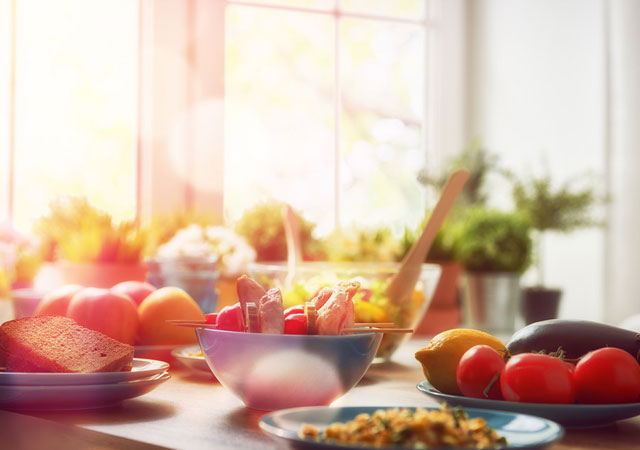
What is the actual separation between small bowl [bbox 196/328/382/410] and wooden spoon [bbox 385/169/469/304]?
43 cm

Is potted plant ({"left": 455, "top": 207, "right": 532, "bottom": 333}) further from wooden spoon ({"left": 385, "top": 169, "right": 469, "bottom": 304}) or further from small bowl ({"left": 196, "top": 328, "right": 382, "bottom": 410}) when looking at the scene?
small bowl ({"left": 196, "top": 328, "right": 382, "bottom": 410})

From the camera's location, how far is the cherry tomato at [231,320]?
0.77 metres

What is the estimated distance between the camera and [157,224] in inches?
86.2

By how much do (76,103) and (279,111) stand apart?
1.05m

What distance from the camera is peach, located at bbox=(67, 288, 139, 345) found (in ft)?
3.60

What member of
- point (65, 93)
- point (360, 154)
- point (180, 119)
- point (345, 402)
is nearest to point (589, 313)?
point (360, 154)

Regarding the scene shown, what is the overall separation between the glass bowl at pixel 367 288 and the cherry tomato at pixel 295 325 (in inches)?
13.3

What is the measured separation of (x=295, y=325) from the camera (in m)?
0.76

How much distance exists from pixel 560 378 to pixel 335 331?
0.22 meters

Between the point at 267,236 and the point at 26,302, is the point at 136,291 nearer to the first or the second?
the point at 26,302

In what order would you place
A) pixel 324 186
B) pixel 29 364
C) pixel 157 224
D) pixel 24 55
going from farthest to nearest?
pixel 324 186
pixel 24 55
pixel 157 224
pixel 29 364

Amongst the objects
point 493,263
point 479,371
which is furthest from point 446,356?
point 493,263

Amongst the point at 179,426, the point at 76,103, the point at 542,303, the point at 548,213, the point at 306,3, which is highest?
the point at 306,3

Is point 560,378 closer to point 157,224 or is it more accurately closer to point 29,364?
point 29,364
